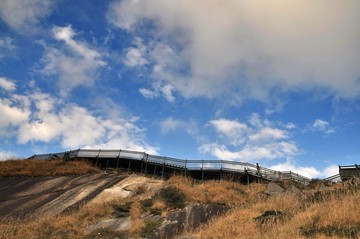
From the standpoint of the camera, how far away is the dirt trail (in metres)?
21.8

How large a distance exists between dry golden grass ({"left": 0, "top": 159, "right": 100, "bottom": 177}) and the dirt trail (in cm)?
149

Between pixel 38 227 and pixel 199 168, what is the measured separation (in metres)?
21.0

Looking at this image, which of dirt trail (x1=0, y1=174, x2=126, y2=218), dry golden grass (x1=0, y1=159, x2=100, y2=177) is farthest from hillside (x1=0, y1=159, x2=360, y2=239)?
dry golden grass (x1=0, y1=159, x2=100, y2=177)

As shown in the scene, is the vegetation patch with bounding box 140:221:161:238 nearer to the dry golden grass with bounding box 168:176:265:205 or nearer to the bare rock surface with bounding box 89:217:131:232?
the bare rock surface with bounding box 89:217:131:232

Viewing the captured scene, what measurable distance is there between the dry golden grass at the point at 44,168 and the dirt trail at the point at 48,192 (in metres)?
1.49

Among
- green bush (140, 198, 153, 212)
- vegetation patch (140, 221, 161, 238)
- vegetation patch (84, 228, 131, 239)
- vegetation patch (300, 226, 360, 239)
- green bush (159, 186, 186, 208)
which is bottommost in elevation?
vegetation patch (84, 228, 131, 239)

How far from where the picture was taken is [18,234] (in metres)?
15.6

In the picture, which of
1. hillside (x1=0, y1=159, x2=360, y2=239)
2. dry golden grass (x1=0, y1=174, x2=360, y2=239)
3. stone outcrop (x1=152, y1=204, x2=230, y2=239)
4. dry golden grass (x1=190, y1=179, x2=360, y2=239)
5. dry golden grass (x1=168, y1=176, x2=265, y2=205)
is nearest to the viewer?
dry golden grass (x1=190, y1=179, x2=360, y2=239)

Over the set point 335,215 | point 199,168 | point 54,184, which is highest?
point 199,168

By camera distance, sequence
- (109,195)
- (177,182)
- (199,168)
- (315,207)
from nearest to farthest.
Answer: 1. (315,207)
2. (109,195)
3. (177,182)
4. (199,168)

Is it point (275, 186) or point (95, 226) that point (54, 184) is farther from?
point (275, 186)

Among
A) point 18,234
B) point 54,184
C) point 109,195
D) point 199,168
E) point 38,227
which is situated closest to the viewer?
point 18,234

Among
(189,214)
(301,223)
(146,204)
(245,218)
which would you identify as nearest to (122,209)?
(146,204)

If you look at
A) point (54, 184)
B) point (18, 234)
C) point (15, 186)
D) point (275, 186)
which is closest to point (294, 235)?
point (18, 234)
